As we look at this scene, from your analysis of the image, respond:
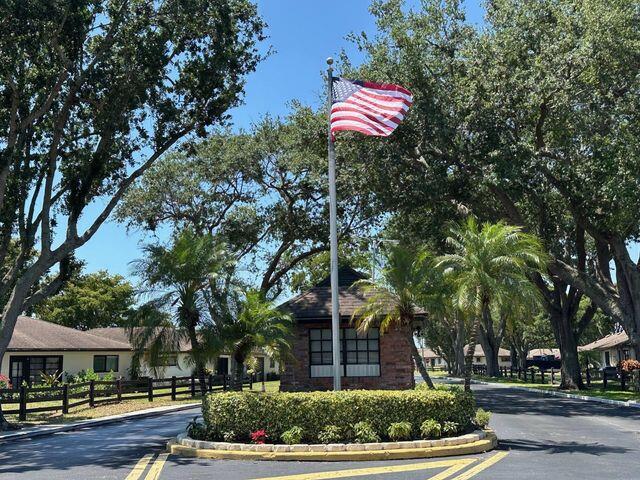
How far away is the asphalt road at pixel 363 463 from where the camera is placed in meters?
11.7

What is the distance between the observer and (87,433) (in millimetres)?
19875

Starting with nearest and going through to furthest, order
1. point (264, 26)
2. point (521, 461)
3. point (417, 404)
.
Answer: point (521, 461)
point (417, 404)
point (264, 26)

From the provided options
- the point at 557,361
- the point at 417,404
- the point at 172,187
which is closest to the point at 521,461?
the point at 417,404

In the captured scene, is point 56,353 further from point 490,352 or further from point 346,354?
point 490,352

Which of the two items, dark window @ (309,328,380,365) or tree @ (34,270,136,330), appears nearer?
dark window @ (309,328,380,365)

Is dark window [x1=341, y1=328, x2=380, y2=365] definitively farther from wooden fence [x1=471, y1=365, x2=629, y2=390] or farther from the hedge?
wooden fence [x1=471, y1=365, x2=629, y2=390]

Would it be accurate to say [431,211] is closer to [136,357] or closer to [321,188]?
[321,188]

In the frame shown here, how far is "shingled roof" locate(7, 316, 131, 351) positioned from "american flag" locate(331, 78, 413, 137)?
91.4 feet

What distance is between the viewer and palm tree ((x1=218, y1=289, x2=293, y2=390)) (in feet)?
72.6

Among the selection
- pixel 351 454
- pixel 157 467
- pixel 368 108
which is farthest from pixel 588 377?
pixel 157 467

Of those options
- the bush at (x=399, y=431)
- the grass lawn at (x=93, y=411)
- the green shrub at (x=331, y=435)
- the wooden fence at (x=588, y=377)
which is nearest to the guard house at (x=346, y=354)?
the grass lawn at (x=93, y=411)

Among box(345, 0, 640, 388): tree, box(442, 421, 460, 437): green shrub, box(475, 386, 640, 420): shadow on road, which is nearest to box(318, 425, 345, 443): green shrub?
box(442, 421, 460, 437): green shrub

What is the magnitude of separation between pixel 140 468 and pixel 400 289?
34.5 feet

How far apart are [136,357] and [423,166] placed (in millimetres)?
16109
